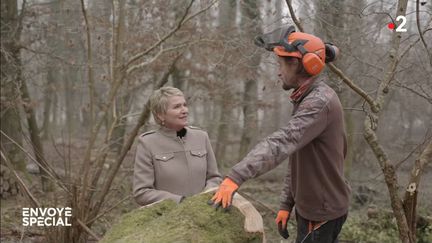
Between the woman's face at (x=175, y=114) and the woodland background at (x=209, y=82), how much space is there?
1393mm

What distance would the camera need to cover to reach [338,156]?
2871mm

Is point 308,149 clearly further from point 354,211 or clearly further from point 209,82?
point 209,82

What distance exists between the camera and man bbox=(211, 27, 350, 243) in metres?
2.39

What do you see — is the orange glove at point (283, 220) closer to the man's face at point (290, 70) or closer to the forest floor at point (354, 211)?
the man's face at point (290, 70)

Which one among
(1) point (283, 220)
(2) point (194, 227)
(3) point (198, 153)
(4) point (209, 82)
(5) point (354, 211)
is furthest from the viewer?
(4) point (209, 82)

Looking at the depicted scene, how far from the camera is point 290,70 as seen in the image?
9.04 feet

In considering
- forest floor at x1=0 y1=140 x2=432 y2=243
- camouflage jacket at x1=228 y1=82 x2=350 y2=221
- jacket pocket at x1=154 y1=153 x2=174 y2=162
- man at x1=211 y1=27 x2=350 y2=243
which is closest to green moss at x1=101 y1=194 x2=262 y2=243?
man at x1=211 y1=27 x2=350 y2=243

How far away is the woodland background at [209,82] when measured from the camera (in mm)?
5062

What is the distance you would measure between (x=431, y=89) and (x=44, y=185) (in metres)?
6.18

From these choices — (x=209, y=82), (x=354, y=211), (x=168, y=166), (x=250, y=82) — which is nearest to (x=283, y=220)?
(x=168, y=166)

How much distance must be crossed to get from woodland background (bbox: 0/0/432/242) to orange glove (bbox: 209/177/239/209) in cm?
193

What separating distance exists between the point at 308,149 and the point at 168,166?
3.47 ft

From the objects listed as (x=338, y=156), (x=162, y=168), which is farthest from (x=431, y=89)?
(x=162, y=168)

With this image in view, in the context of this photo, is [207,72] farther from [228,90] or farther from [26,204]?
[26,204]
